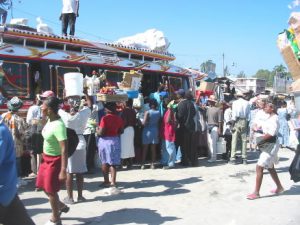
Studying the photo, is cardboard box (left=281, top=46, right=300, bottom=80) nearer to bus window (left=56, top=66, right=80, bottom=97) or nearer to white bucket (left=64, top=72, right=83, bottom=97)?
white bucket (left=64, top=72, right=83, bottom=97)

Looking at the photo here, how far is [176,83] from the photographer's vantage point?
13.4 metres

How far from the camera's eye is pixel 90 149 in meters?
8.77

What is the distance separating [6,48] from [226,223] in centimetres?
577

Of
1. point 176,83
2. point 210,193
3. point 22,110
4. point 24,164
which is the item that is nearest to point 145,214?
point 210,193

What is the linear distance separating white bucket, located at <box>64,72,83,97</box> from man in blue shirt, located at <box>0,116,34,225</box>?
521 centimetres

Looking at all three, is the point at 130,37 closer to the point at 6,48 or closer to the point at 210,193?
the point at 6,48

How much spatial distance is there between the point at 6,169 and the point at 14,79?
5.52 meters

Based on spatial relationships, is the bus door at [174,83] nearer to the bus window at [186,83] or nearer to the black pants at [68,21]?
the bus window at [186,83]

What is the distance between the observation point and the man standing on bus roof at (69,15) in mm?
11727

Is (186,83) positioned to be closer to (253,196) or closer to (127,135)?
(127,135)

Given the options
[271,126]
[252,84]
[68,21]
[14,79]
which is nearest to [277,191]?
[271,126]

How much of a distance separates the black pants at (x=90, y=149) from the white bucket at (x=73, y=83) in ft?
3.22

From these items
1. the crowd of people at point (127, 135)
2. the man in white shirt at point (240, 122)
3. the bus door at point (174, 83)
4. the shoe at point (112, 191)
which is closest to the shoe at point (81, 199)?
the crowd of people at point (127, 135)

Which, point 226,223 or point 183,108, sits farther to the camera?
point 183,108
